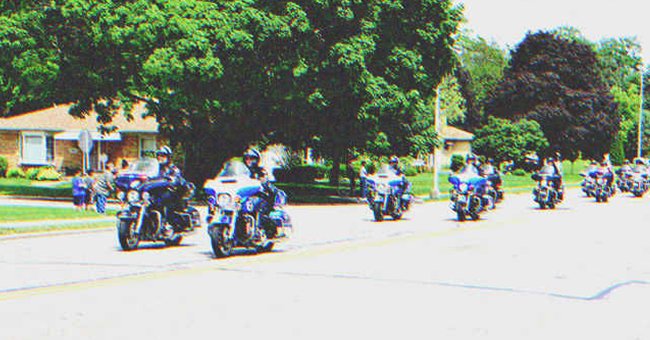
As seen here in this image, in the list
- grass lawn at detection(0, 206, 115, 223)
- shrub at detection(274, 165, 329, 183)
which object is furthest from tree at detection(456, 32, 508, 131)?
grass lawn at detection(0, 206, 115, 223)

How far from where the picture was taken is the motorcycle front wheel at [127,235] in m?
15.5

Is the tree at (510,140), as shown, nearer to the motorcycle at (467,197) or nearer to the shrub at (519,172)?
A: the shrub at (519,172)

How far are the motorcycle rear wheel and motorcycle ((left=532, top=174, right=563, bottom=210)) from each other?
1776 centimetres

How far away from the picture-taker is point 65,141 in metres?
54.3

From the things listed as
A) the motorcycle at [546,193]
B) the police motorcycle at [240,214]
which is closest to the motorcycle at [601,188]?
the motorcycle at [546,193]

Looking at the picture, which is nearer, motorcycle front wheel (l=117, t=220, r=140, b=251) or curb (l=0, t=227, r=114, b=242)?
motorcycle front wheel (l=117, t=220, r=140, b=251)

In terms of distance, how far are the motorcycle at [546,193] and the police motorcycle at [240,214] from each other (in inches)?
657

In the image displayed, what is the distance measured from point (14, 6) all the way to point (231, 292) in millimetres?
26642

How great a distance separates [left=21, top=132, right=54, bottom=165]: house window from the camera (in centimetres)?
5494

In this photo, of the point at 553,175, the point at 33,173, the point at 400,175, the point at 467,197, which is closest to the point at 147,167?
the point at 400,175

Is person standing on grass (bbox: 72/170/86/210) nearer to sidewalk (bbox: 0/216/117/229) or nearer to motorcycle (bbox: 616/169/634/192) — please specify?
sidewalk (bbox: 0/216/117/229)

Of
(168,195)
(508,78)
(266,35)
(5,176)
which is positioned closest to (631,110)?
(508,78)

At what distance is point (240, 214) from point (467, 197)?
419 inches

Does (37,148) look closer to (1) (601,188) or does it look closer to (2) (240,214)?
(1) (601,188)
